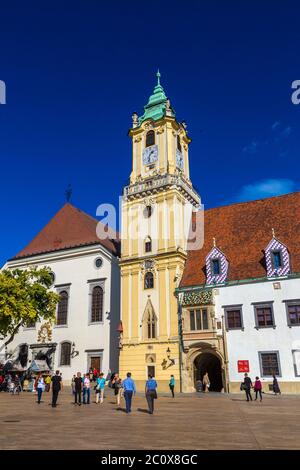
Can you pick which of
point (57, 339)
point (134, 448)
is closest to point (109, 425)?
point (134, 448)

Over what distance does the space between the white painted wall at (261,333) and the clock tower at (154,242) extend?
4610 mm

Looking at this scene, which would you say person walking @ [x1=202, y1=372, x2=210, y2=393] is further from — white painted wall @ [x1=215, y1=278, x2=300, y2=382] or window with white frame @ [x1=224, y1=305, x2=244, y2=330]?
window with white frame @ [x1=224, y1=305, x2=244, y2=330]

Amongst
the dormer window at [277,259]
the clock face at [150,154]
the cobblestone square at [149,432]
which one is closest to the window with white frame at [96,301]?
the clock face at [150,154]

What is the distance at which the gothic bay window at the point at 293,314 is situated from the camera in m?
28.5

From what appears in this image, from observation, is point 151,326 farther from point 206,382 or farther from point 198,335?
point 206,382

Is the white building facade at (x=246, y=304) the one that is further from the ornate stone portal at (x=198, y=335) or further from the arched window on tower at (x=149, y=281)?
the arched window on tower at (x=149, y=281)

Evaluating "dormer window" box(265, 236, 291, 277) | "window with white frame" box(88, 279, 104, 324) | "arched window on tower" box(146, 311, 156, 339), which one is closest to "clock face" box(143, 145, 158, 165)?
"window with white frame" box(88, 279, 104, 324)

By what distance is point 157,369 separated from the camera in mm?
32750

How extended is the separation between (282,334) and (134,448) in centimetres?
2280

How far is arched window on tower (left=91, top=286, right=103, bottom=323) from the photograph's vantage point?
39.1 meters

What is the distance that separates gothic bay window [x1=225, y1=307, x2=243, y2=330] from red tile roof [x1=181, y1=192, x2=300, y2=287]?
96.5 inches

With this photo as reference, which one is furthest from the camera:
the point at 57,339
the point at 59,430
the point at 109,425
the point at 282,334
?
the point at 57,339
